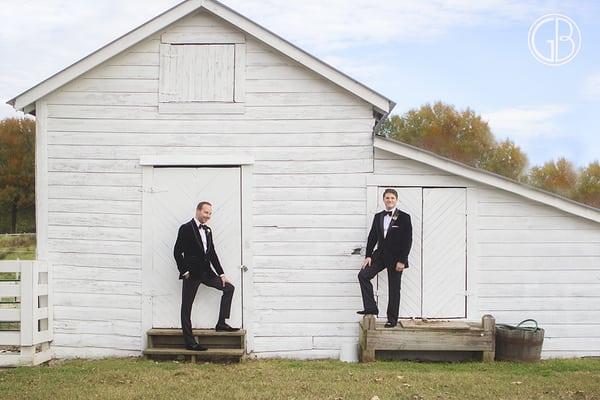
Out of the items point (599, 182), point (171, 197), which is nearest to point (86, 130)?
point (171, 197)

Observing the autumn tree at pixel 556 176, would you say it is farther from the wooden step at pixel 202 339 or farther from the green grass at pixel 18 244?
the wooden step at pixel 202 339

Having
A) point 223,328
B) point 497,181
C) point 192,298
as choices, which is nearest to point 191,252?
point 192,298

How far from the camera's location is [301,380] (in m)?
9.05

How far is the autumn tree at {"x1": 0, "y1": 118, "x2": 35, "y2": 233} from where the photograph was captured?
43312mm

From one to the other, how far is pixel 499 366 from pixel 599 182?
32899mm

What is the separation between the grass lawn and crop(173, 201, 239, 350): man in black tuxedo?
68cm

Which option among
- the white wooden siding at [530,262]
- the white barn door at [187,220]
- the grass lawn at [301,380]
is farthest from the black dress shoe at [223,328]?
Result: the white wooden siding at [530,262]

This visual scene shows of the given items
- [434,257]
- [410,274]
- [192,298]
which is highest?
[434,257]

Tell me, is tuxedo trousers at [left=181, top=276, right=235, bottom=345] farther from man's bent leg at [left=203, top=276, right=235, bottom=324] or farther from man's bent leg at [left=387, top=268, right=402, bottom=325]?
man's bent leg at [left=387, top=268, right=402, bottom=325]

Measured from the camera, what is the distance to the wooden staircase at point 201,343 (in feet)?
34.4

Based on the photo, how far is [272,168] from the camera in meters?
11.1

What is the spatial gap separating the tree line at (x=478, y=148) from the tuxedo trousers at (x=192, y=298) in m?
31.5

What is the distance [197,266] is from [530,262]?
4919 mm

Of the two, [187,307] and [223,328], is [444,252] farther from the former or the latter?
[187,307]
